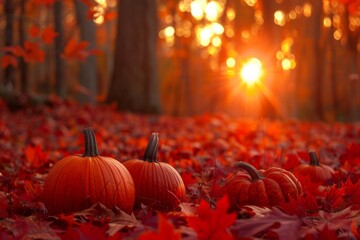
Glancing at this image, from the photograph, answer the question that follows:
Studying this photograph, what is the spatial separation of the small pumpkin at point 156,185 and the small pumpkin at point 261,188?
26 centimetres

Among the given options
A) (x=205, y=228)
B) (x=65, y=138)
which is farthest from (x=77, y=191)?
(x=65, y=138)

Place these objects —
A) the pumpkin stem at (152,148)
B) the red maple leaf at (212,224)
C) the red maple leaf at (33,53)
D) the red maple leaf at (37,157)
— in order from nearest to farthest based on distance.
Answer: the red maple leaf at (212,224) → the pumpkin stem at (152,148) → the red maple leaf at (37,157) → the red maple leaf at (33,53)

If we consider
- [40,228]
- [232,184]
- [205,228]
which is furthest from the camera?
[232,184]

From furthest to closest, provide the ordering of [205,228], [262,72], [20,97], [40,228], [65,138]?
[262,72], [20,97], [65,138], [40,228], [205,228]

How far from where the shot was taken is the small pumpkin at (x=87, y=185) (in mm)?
2271

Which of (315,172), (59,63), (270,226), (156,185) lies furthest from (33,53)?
(59,63)

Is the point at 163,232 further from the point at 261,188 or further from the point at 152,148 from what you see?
the point at 152,148

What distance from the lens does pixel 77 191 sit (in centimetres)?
227

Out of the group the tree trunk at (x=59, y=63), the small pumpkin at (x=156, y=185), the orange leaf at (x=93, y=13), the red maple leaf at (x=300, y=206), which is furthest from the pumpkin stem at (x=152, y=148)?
the tree trunk at (x=59, y=63)

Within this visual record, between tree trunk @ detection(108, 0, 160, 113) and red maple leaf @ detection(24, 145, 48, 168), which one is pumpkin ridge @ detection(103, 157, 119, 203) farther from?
tree trunk @ detection(108, 0, 160, 113)

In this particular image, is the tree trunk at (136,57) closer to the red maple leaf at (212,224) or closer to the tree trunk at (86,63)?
the tree trunk at (86,63)

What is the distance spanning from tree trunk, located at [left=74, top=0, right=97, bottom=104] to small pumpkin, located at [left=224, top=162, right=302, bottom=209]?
39.2 ft

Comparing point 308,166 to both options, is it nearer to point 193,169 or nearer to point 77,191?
point 193,169

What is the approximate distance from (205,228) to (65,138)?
5.41m
